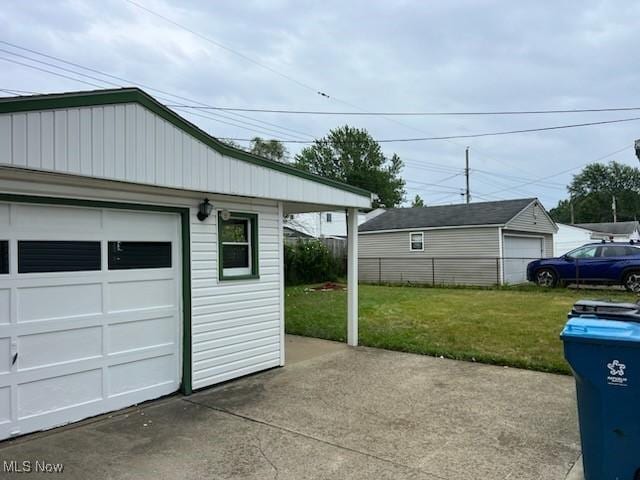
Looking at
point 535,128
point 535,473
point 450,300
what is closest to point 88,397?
point 535,473

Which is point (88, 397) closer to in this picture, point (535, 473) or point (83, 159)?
point (83, 159)

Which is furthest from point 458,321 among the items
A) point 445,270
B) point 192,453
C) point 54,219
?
point 445,270

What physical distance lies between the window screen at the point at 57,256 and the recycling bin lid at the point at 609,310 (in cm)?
422

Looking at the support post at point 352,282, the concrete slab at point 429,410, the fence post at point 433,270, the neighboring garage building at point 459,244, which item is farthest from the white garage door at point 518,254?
the concrete slab at point 429,410

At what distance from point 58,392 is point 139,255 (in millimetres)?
1499

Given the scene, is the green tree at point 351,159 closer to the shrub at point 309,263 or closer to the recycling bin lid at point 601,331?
the shrub at point 309,263

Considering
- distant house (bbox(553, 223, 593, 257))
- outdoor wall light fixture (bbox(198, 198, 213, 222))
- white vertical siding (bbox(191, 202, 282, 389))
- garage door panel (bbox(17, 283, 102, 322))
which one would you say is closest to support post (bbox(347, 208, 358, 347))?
white vertical siding (bbox(191, 202, 282, 389))

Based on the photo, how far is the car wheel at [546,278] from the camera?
1523cm

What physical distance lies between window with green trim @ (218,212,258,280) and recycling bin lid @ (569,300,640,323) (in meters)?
3.91

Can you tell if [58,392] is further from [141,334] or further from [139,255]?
[139,255]

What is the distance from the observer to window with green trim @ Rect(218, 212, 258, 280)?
5.81 m

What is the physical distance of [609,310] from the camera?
3064mm

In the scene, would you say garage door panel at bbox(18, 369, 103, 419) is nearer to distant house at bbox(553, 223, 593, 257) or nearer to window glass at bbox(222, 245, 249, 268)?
window glass at bbox(222, 245, 249, 268)

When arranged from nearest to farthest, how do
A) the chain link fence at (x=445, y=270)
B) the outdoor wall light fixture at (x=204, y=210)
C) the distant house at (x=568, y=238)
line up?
the outdoor wall light fixture at (x=204, y=210), the chain link fence at (x=445, y=270), the distant house at (x=568, y=238)
